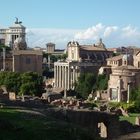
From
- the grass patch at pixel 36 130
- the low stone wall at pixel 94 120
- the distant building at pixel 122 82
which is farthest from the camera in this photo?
the distant building at pixel 122 82

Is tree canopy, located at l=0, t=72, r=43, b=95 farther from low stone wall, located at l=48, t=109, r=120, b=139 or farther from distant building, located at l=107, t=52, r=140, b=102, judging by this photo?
low stone wall, located at l=48, t=109, r=120, b=139

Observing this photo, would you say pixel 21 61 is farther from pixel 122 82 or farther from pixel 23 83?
pixel 23 83

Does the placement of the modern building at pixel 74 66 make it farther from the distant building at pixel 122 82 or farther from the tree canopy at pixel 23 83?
the tree canopy at pixel 23 83

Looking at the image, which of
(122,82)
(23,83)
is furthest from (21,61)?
(23,83)

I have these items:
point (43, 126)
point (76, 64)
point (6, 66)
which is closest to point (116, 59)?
point (76, 64)

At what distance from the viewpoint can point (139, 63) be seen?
256 feet

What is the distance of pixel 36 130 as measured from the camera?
770 inches

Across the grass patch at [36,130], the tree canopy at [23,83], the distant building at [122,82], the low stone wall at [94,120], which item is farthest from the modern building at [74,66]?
the grass patch at [36,130]

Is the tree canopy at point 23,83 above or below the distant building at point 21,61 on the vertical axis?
below

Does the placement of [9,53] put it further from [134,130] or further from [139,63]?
[134,130]

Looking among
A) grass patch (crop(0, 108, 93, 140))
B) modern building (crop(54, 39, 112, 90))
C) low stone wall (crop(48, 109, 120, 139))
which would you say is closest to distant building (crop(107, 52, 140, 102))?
modern building (crop(54, 39, 112, 90))

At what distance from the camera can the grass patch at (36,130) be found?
61.0ft

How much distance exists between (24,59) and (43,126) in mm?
80166

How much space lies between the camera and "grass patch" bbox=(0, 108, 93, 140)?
1859 centimetres
